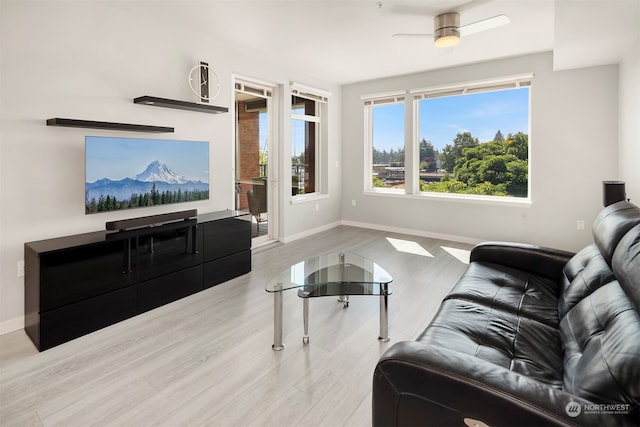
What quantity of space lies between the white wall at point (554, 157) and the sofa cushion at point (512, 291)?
2.71 metres

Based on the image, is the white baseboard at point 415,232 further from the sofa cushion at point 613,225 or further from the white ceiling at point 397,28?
the sofa cushion at point 613,225

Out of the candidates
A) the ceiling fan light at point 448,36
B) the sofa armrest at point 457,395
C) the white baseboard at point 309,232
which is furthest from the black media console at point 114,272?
the ceiling fan light at point 448,36

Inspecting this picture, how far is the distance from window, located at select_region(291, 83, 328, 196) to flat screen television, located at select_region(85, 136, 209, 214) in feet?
6.46

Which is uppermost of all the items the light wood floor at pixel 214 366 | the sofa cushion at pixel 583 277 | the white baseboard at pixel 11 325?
the sofa cushion at pixel 583 277

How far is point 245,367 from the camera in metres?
2.19

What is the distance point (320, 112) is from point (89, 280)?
453 cm

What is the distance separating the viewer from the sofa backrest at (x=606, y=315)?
1040 mm

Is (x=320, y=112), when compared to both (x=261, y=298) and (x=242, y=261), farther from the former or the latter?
(x=261, y=298)

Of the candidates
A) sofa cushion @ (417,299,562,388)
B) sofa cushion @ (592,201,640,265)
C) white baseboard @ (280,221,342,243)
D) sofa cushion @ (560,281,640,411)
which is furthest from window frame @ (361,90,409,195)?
sofa cushion @ (560,281,640,411)

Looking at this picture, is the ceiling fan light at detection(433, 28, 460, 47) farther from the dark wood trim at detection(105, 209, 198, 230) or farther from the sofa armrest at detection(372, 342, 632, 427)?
the sofa armrest at detection(372, 342, 632, 427)

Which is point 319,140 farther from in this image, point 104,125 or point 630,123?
point 630,123

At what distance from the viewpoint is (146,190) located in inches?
132

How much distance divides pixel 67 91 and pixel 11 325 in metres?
1.85

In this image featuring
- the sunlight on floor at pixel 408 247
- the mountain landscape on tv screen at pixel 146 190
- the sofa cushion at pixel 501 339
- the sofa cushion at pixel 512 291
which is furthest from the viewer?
the sunlight on floor at pixel 408 247
